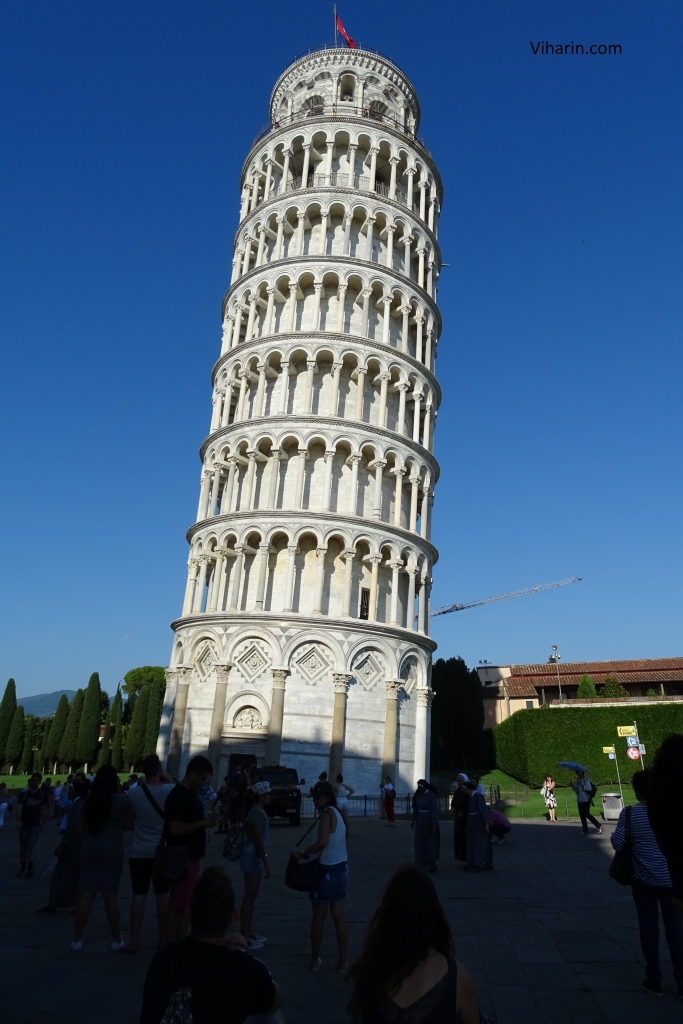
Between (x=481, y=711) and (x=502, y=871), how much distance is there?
1586 inches

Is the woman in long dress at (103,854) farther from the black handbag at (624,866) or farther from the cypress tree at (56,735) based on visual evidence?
the cypress tree at (56,735)

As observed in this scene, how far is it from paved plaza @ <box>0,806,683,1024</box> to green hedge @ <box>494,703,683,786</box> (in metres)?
27.0

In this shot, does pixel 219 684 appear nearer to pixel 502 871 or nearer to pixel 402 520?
pixel 402 520

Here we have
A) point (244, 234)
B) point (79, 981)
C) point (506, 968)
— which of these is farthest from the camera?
point (244, 234)

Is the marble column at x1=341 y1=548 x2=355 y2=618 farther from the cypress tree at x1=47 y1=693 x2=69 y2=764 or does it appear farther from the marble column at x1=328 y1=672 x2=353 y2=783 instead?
the cypress tree at x1=47 y1=693 x2=69 y2=764

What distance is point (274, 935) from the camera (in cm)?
939

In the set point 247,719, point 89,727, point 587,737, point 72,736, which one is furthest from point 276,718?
point 72,736

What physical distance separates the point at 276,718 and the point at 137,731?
4035 cm

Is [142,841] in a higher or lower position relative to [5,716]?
lower

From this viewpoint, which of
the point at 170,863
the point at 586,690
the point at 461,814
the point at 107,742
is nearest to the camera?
the point at 170,863

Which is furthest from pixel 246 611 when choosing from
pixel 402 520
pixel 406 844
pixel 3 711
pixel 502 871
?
pixel 3 711

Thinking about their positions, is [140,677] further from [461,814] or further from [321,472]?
[461,814]

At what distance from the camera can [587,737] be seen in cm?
4062

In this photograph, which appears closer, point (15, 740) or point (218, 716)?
point (218, 716)
